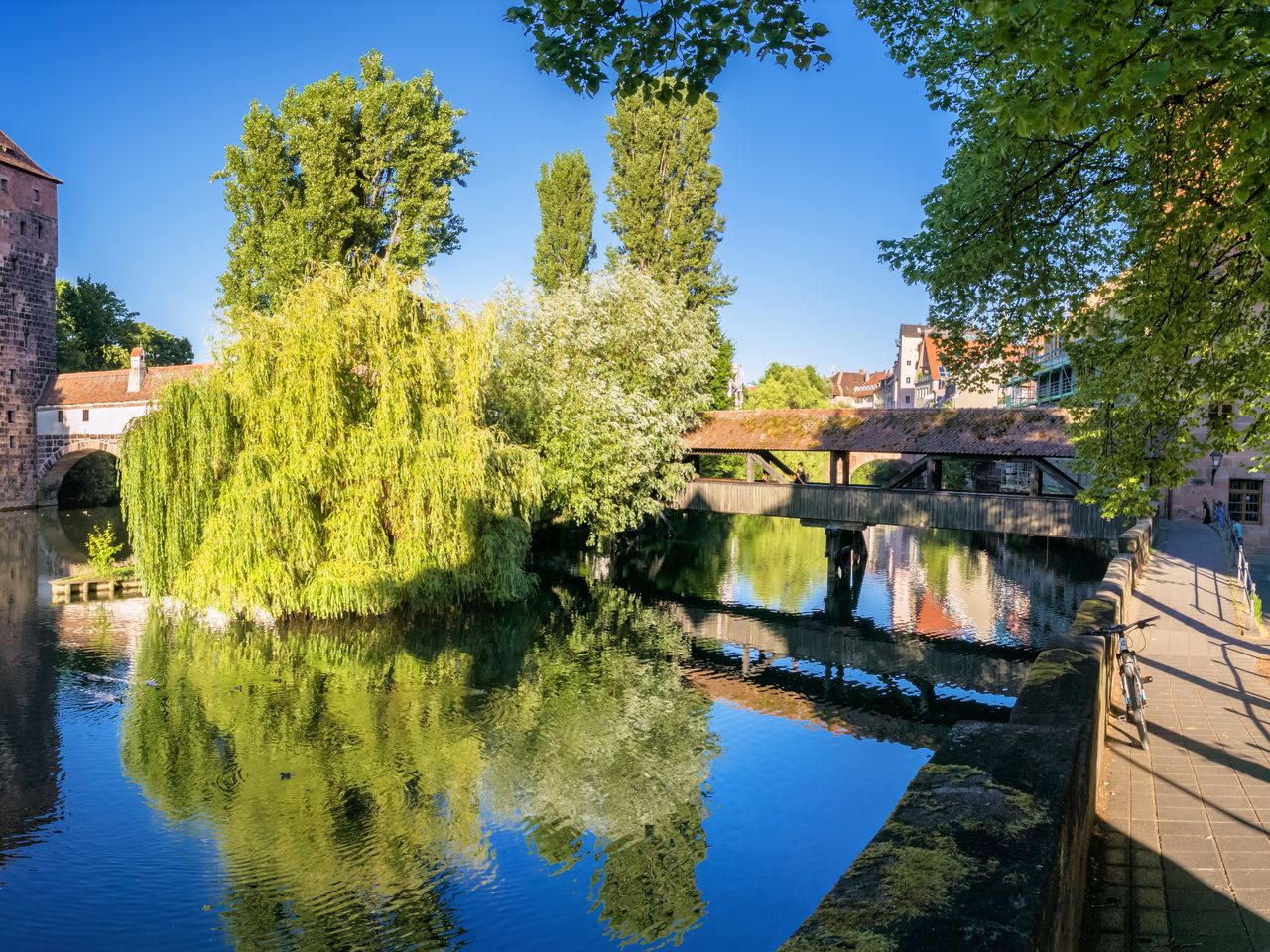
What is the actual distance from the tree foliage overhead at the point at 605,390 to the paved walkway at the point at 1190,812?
13.0 metres

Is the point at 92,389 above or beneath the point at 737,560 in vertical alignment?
above

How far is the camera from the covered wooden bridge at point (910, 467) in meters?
18.5

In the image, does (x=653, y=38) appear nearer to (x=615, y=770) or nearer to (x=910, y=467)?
(x=615, y=770)

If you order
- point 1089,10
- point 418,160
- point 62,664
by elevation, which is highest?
point 418,160

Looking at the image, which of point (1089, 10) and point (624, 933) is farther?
point (624, 933)

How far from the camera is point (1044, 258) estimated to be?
8875 millimetres

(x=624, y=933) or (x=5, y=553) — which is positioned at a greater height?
(x=5, y=553)

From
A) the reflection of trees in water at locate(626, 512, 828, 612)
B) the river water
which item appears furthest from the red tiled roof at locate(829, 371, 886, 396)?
the river water

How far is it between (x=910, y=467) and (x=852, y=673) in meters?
8.69

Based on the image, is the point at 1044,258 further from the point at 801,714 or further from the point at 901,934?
the point at 901,934

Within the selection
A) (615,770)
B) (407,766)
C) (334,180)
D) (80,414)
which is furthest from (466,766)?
(80,414)

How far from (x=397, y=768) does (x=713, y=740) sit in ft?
12.2

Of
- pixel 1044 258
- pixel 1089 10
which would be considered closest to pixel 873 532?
pixel 1044 258

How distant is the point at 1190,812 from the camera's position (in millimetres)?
4758
